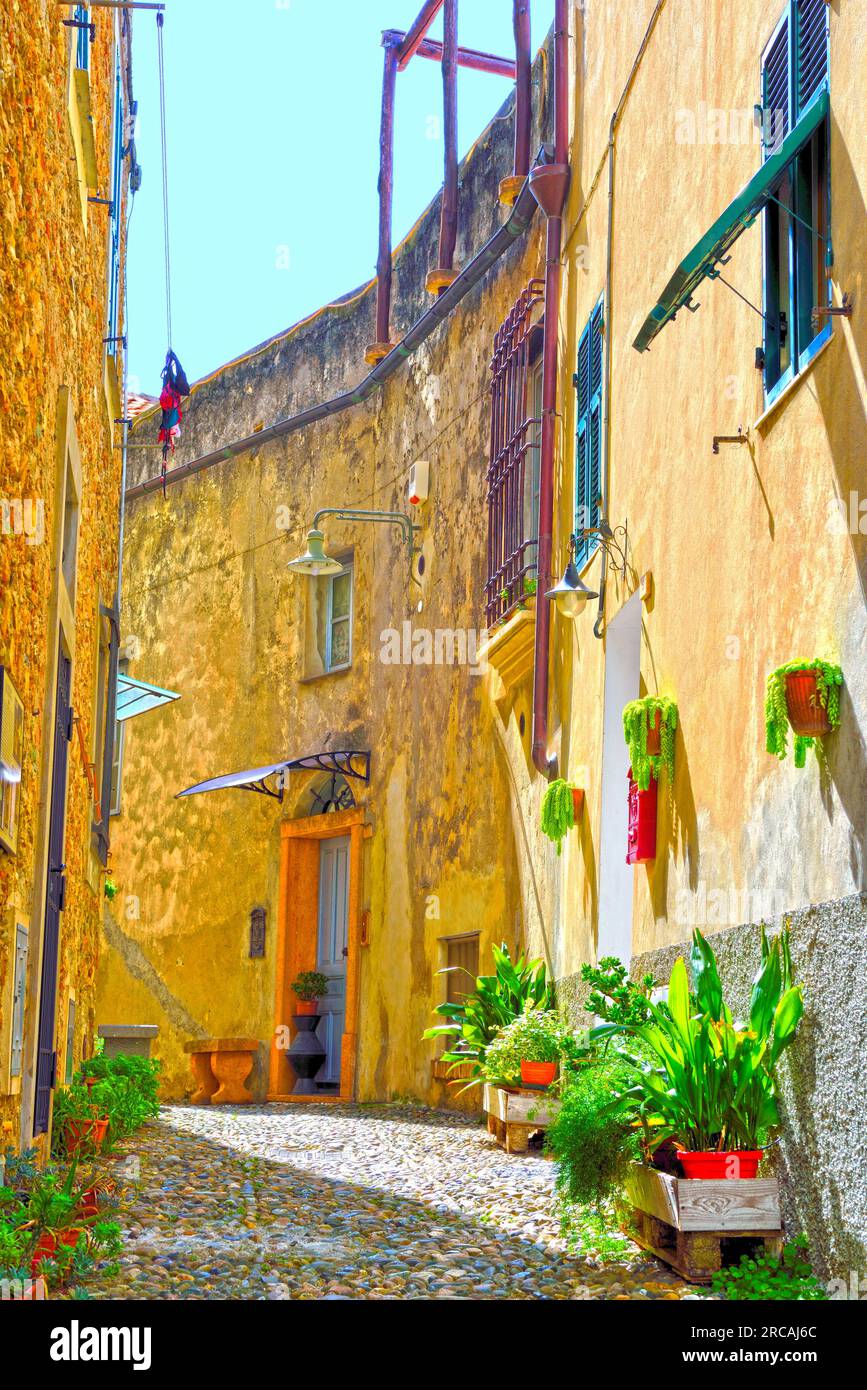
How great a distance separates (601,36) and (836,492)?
585cm

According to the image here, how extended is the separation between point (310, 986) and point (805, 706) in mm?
10743

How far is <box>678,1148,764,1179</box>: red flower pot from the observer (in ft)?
16.5

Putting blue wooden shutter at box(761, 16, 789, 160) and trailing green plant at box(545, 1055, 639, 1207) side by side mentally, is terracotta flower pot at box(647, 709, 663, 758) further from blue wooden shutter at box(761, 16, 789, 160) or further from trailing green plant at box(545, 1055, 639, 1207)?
blue wooden shutter at box(761, 16, 789, 160)

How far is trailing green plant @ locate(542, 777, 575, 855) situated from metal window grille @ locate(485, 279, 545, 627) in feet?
5.95

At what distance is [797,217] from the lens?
521 cm

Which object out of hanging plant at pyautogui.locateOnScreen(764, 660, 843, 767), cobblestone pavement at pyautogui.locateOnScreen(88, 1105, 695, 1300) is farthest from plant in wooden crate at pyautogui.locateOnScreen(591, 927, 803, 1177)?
hanging plant at pyautogui.locateOnScreen(764, 660, 843, 767)

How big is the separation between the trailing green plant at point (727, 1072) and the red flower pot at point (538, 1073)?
343 centimetres

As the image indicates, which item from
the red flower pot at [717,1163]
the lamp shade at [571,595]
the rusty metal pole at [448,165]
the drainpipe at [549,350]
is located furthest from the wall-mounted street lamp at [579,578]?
the rusty metal pole at [448,165]

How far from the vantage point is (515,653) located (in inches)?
432

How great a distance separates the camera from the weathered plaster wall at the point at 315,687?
42.1 ft

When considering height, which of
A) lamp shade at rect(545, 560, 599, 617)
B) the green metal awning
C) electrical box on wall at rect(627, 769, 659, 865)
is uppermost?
the green metal awning

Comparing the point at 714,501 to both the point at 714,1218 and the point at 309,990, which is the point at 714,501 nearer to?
the point at 714,1218

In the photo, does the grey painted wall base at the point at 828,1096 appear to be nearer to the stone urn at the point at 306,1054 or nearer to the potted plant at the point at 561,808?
the potted plant at the point at 561,808

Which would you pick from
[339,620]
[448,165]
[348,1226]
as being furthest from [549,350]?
[348,1226]
